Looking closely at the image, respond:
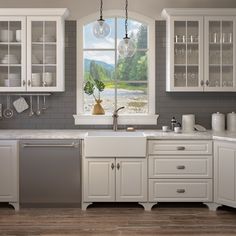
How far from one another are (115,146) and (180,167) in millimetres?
788

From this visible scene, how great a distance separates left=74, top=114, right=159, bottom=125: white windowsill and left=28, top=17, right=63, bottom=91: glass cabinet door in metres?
0.58

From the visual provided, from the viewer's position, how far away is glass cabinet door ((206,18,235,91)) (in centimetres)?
500

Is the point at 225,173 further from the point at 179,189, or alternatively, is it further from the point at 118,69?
the point at 118,69

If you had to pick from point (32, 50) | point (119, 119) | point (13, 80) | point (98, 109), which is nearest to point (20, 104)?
point (13, 80)

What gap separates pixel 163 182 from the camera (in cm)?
468

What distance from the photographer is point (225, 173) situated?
4527mm

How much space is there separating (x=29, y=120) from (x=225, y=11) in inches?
111

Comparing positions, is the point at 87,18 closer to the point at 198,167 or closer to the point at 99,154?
the point at 99,154

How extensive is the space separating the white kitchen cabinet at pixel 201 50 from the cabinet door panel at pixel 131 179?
1.05m

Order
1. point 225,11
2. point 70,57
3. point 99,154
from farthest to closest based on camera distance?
point 70,57, point 225,11, point 99,154

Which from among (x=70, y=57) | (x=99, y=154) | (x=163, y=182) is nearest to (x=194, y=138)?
(x=163, y=182)

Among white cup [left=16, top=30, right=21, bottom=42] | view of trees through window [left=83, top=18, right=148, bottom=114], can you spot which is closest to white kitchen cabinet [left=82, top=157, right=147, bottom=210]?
view of trees through window [left=83, top=18, right=148, bottom=114]

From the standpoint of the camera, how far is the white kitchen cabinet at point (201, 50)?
16.3 feet

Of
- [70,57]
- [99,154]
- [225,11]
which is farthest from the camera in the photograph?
[70,57]
